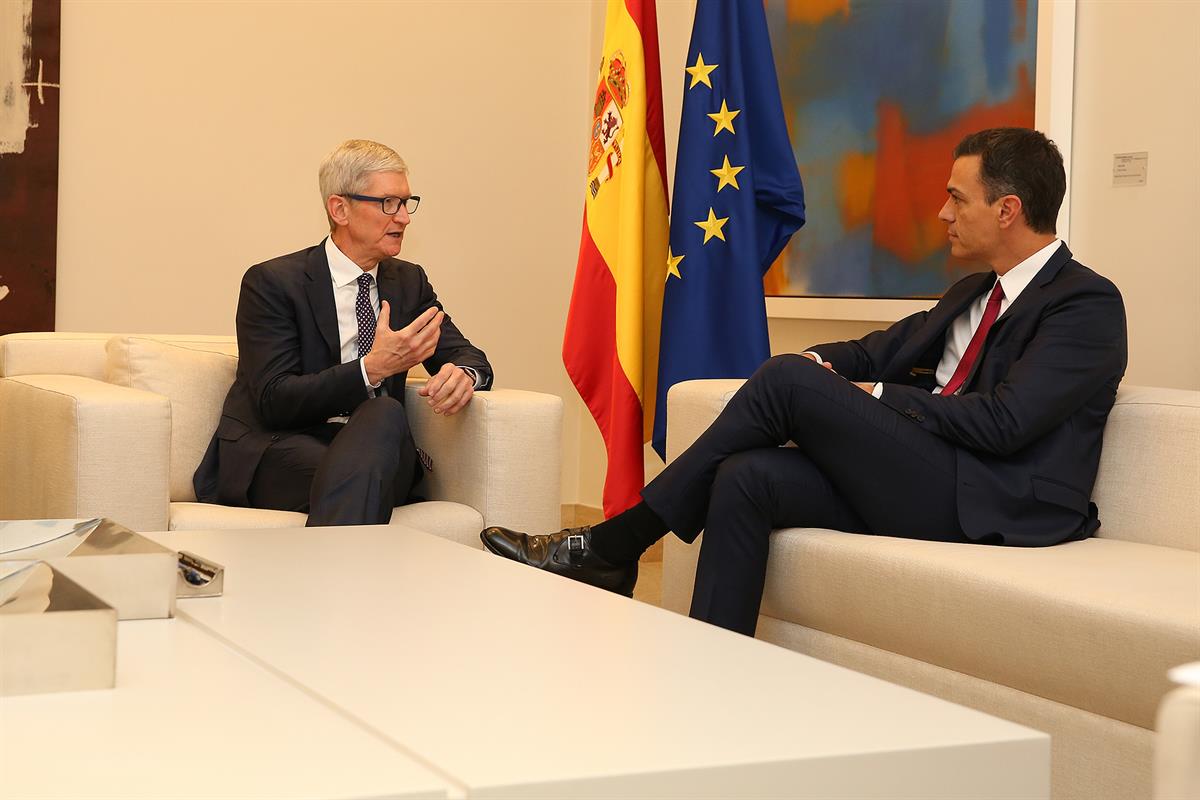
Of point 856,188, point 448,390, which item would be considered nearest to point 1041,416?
point 448,390

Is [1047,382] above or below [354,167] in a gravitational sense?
below

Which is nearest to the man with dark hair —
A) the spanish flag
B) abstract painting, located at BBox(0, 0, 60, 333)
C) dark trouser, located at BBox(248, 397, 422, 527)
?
dark trouser, located at BBox(248, 397, 422, 527)

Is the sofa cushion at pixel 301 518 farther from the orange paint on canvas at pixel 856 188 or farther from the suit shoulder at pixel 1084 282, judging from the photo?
the orange paint on canvas at pixel 856 188

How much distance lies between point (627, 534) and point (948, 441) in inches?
28.7

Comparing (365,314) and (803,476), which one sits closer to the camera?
(803,476)

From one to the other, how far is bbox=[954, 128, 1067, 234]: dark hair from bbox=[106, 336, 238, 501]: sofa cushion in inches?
77.8

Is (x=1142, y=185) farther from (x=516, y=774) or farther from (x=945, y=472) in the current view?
(x=516, y=774)

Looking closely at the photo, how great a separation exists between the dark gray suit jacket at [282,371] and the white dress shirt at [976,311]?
114 centimetres

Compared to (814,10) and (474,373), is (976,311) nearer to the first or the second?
(474,373)

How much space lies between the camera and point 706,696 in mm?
1122

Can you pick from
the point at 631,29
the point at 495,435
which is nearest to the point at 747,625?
the point at 495,435

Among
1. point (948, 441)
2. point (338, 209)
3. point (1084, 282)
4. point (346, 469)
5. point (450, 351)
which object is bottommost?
point (346, 469)

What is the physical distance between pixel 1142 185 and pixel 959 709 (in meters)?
2.75

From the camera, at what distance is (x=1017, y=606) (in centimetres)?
224
